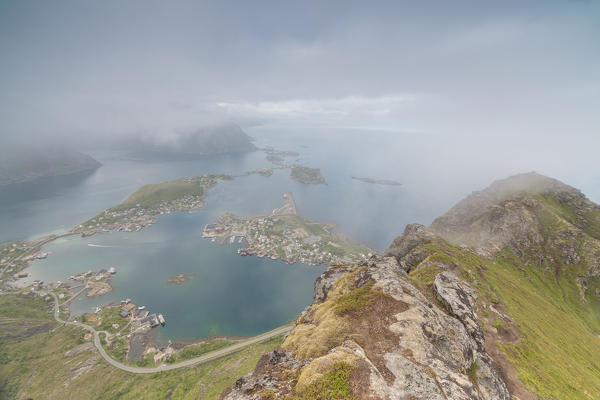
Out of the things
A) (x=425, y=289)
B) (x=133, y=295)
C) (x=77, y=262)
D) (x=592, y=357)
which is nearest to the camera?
(x=425, y=289)

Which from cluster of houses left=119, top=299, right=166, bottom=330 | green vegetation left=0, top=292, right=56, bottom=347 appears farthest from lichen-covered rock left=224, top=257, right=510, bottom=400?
green vegetation left=0, top=292, right=56, bottom=347

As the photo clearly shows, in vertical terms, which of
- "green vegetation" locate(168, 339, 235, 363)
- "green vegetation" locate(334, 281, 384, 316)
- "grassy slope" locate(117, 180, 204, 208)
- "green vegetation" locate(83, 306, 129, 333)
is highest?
"green vegetation" locate(334, 281, 384, 316)

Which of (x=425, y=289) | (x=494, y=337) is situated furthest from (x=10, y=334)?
(x=494, y=337)

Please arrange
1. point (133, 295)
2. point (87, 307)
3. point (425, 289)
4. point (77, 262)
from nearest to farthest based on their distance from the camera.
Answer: point (425, 289) → point (87, 307) → point (133, 295) → point (77, 262)

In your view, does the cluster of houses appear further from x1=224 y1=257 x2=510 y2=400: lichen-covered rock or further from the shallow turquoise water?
x1=224 y1=257 x2=510 y2=400: lichen-covered rock

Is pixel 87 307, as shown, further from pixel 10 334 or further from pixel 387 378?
pixel 387 378

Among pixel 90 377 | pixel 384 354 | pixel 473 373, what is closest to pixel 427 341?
pixel 384 354

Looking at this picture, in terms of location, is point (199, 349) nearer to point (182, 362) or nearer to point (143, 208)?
point (182, 362)
